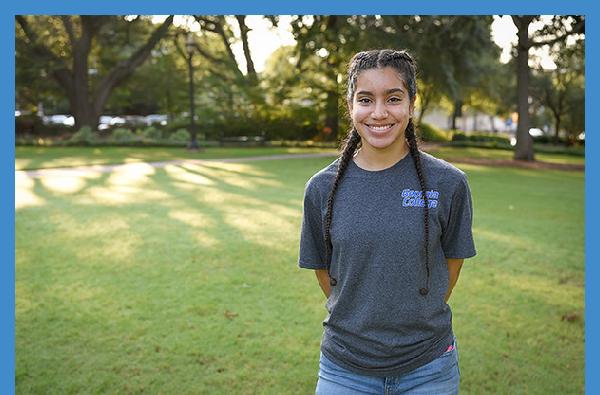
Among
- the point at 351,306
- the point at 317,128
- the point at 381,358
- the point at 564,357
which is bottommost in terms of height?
the point at 564,357

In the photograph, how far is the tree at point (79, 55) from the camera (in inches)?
1041

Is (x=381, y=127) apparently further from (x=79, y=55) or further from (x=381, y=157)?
(x=79, y=55)

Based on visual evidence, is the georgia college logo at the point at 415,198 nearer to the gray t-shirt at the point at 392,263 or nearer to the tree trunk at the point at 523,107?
the gray t-shirt at the point at 392,263

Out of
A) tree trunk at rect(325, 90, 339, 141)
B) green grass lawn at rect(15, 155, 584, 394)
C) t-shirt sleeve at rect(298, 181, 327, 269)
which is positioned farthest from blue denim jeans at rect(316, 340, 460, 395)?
tree trunk at rect(325, 90, 339, 141)

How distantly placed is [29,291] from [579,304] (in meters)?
4.48

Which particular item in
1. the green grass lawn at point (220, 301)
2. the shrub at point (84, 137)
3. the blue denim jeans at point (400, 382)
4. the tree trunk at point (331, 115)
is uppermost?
the tree trunk at point (331, 115)

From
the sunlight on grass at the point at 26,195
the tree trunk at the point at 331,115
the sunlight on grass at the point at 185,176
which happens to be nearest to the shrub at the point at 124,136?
the tree trunk at the point at 331,115

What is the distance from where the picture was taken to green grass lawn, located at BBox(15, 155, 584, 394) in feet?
12.1

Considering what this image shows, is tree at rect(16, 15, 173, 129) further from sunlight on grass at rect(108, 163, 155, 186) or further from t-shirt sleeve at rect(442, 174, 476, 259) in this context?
t-shirt sleeve at rect(442, 174, 476, 259)

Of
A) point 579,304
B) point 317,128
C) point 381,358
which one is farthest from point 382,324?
point 317,128

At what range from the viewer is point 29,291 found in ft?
16.8

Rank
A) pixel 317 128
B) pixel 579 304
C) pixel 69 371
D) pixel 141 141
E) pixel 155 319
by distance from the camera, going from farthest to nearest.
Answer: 1. pixel 317 128
2. pixel 141 141
3. pixel 579 304
4. pixel 155 319
5. pixel 69 371

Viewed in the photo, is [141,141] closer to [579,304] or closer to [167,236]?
[167,236]

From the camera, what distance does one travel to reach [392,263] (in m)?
1.78
